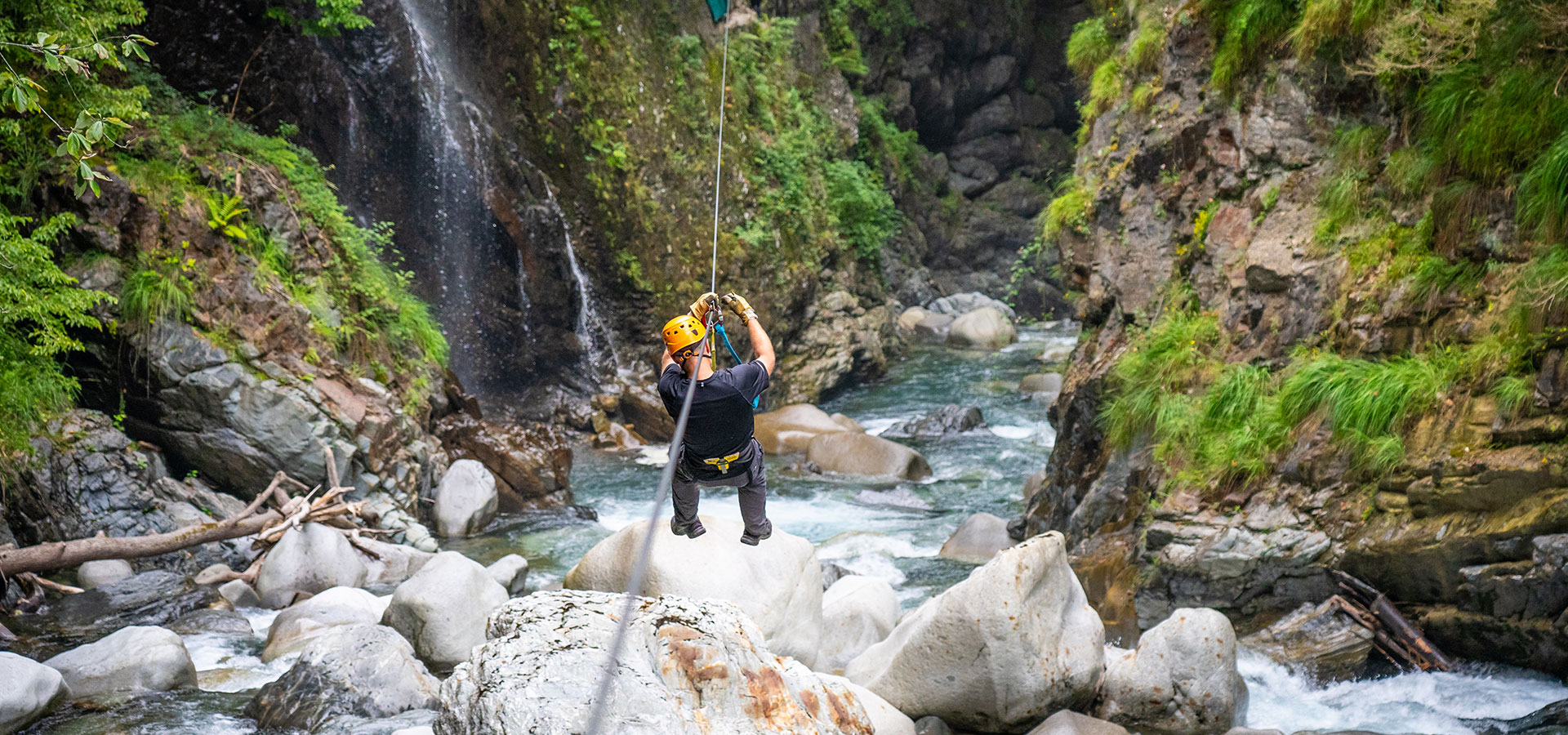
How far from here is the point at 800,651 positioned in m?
7.54

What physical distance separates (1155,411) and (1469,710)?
3.38 metres

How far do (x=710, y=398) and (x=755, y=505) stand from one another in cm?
84

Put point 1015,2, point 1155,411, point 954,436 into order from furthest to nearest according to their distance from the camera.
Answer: point 1015,2 < point 954,436 < point 1155,411

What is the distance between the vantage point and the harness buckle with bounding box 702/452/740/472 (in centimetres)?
463

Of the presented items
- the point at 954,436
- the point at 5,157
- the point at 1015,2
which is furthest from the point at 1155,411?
the point at 1015,2

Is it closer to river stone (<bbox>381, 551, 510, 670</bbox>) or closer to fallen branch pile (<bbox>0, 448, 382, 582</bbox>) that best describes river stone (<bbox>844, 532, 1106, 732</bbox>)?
river stone (<bbox>381, 551, 510, 670</bbox>)

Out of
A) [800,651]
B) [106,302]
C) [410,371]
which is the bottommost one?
[800,651]

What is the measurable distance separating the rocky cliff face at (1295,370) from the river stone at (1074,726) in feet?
5.81

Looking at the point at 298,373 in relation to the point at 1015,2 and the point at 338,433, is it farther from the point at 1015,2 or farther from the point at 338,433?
the point at 1015,2

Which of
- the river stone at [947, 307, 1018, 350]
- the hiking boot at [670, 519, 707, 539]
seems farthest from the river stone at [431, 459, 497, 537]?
the river stone at [947, 307, 1018, 350]

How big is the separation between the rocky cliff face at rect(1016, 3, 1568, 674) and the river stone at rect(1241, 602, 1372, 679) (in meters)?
0.16

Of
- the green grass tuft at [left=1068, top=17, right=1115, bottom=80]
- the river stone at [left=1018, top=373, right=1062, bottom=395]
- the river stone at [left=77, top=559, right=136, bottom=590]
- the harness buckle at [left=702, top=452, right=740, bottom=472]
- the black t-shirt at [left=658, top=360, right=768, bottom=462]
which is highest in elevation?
the green grass tuft at [left=1068, top=17, right=1115, bottom=80]

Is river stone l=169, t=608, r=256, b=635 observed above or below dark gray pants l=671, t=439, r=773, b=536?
below

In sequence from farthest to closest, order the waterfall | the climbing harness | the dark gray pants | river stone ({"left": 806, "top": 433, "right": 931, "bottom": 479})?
the waterfall
river stone ({"left": 806, "top": 433, "right": 931, "bottom": 479})
the dark gray pants
the climbing harness
